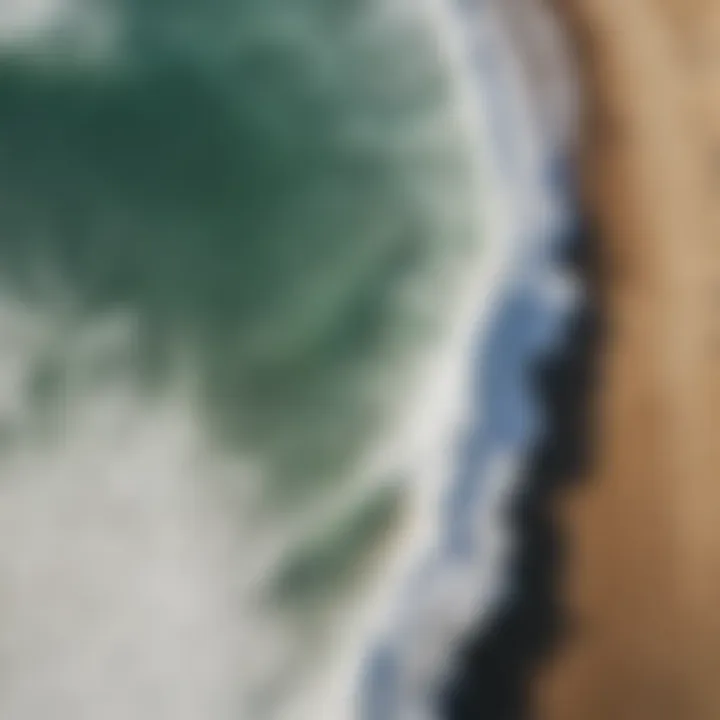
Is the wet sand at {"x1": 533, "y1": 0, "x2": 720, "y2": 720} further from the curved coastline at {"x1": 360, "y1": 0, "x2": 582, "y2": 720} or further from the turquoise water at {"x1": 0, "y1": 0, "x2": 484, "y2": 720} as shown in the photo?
the turquoise water at {"x1": 0, "y1": 0, "x2": 484, "y2": 720}

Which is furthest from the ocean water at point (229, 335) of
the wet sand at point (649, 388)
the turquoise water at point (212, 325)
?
the wet sand at point (649, 388)

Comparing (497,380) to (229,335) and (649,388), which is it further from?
(229,335)

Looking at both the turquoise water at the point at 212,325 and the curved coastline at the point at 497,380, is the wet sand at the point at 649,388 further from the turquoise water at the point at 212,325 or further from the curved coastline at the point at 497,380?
the turquoise water at the point at 212,325

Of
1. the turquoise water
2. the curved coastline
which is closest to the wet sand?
the curved coastline

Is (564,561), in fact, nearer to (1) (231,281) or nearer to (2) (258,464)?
(2) (258,464)

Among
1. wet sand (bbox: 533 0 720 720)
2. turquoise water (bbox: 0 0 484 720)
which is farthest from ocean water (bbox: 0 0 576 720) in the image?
wet sand (bbox: 533 0 720 720)

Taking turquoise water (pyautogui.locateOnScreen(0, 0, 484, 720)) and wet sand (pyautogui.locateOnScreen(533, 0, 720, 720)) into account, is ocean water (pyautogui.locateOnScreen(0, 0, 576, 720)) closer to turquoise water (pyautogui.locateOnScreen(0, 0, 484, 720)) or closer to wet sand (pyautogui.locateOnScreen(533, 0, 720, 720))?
turquoise water (pyautogui.locateOnScreen(0, 0, 484, 720))
